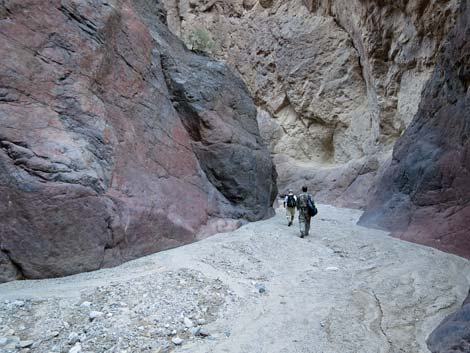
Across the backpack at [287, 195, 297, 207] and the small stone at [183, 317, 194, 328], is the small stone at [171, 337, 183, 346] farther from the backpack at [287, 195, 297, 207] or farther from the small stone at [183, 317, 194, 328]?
the backpack at [287, 195, 297, 207]

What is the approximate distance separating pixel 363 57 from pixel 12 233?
71.0 ft

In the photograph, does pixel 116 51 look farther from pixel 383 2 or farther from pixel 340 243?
pixel 383 2

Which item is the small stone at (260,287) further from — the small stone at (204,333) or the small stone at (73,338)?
the small stone at (73,338)

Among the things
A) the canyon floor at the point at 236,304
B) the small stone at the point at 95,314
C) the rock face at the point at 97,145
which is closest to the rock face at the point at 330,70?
the rock face at the point at 97,145

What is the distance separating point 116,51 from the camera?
26.0ft

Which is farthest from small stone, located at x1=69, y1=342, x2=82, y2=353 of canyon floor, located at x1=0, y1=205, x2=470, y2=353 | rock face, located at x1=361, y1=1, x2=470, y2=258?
rock face, located at x1=361, y1=1, x2=470, y2=258

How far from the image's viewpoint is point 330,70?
24.5 m

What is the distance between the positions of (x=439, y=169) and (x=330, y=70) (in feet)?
55.9

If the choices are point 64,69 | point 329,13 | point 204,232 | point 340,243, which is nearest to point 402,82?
point 329,13

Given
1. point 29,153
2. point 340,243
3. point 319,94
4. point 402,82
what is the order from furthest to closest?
point 319,94 → point 402,82 → point 340,243 → point 29,153

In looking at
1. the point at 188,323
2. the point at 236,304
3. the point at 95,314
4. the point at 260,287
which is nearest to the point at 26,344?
the point at 95,314

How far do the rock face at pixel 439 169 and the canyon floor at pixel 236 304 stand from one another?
1.31 metres

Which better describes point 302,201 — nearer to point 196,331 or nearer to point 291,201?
point 291,201

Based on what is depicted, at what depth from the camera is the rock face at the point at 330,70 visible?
17938mm
